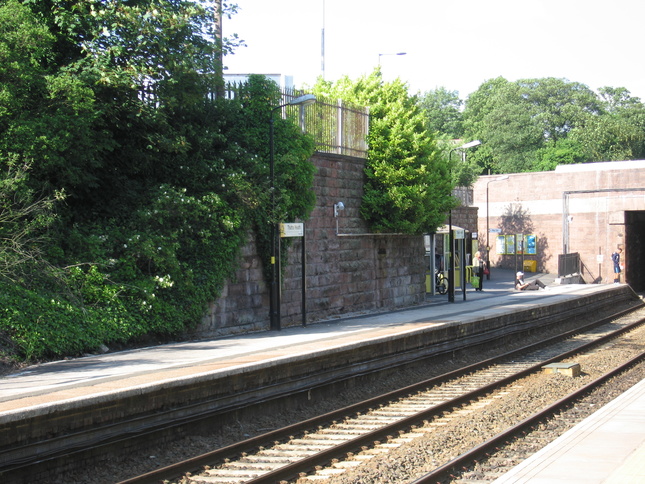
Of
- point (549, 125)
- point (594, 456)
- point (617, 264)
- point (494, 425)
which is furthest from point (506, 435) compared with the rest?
point (549, 125)

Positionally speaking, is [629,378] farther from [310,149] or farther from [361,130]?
[361,130]

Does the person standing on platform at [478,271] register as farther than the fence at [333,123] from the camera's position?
Yes

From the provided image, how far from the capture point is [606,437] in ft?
29.6

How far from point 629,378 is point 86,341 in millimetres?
10783

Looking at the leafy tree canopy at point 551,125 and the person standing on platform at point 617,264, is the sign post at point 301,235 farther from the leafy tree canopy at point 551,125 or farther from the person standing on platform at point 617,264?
the leafy tree canopy at point 551,125

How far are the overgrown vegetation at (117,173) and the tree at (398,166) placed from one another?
19.0ft

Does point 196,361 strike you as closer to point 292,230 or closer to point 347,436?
point 347,436

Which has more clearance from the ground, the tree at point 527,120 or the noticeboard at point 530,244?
the tree at point 527,120

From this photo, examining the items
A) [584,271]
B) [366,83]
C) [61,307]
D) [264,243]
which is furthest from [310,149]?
[584,271]

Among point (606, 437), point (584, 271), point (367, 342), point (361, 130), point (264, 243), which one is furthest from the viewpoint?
point (584, 271)

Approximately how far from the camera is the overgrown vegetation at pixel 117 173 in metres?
14.0

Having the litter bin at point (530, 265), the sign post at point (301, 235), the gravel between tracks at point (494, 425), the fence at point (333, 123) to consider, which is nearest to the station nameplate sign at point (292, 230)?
the sign post at point (301, 235)

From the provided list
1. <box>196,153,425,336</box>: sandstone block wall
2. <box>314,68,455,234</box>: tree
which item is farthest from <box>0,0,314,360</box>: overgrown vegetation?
<box>314,68,455,234</box>: tree

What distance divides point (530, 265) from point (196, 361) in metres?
41.5
